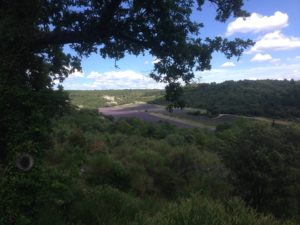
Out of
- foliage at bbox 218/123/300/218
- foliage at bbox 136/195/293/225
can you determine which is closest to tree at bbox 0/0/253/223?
foliage at bbox 136/195/293/225

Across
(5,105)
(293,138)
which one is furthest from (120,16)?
(293,138)

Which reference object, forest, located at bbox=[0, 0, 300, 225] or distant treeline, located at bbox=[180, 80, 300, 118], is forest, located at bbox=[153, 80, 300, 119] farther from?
forest, located at bbox=[0, 0, 300, 225]

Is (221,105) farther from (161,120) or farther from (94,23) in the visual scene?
(94,23)

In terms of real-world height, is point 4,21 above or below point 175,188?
above

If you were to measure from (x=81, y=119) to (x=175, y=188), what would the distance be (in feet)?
74.4

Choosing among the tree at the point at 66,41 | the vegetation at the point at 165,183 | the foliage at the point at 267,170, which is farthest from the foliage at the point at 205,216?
the foliage at the point at 267,170

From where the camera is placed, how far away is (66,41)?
→ 1077 cm

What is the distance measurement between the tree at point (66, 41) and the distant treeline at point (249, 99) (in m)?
28.1

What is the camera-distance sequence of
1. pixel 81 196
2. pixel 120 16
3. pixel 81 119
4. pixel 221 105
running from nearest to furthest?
pixel 120 16
pixel 81 196
pixel 81 119
pixel 221 105

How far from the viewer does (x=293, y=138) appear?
1650cm

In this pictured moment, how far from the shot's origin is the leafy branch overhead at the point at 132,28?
33.0 ft

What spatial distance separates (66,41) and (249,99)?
40.8 metres

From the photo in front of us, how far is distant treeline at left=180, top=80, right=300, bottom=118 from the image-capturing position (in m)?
42.9

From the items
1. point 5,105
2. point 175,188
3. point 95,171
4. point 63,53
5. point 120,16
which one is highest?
point 120,16
